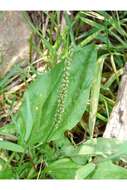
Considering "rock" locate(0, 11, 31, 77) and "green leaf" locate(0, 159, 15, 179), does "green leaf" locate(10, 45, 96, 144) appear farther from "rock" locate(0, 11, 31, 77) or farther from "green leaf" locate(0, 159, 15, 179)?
"rock" locate(0, 11, 31, 77)

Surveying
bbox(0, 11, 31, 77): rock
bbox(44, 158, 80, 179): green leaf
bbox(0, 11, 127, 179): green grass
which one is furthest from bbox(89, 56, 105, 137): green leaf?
bbox(0, 11, 31, 77): rock

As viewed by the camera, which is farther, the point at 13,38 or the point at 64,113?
the point at 13,38

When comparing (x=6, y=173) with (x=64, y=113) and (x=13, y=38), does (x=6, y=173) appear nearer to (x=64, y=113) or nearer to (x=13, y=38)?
(x=64, y=113)

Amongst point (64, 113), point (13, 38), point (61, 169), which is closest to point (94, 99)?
point (64, 113)

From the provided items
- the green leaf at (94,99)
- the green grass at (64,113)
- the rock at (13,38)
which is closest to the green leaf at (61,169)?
the green grass at (64,113)

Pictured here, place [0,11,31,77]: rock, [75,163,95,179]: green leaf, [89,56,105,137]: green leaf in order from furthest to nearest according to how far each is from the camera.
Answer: [0,11,31,77]: rock → [89,56,105,137]: green leaf → [75,163,95,179]: green leaf

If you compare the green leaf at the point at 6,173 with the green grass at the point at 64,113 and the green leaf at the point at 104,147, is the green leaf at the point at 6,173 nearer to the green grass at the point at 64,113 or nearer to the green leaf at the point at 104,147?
the green grass at the point at 64,113
